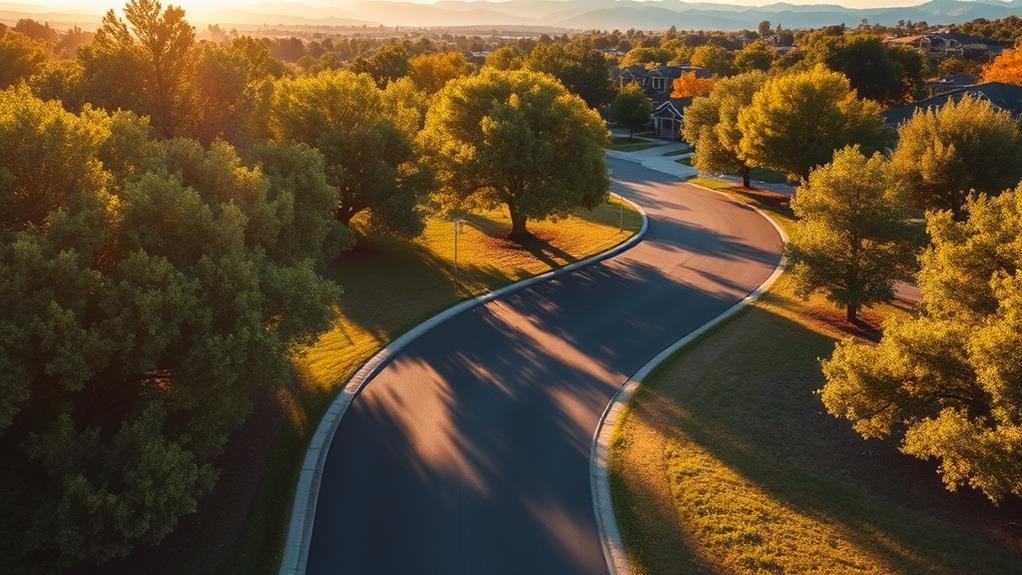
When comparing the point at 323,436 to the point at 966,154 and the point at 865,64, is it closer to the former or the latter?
the point at 966,154

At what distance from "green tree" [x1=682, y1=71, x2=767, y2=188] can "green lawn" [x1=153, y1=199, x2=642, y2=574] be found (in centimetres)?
914

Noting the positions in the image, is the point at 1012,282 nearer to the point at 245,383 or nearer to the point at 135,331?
the point at 245,383

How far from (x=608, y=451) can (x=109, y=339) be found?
13.0 m

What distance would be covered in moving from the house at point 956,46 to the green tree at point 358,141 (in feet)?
407

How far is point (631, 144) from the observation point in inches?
3167

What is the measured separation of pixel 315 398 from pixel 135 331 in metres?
8.87

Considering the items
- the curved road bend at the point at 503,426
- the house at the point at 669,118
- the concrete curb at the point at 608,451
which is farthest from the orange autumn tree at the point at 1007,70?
the concrete curb at the point at 608,451

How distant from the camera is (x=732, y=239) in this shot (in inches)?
1592

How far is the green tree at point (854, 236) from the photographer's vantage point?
2547 cm

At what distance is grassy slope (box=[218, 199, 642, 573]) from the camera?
16.2m

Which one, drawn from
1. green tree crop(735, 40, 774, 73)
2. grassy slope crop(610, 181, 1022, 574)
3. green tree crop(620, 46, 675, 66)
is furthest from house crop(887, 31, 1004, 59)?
grassy slope crop(610, 181, 1022, 574)

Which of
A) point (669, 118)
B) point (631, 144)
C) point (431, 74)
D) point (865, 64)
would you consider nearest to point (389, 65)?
point (431, 74)

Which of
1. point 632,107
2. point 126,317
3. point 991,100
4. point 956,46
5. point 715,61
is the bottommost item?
point 126,317

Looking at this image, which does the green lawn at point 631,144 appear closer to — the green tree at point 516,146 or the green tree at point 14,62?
the green tree at point 516,146
